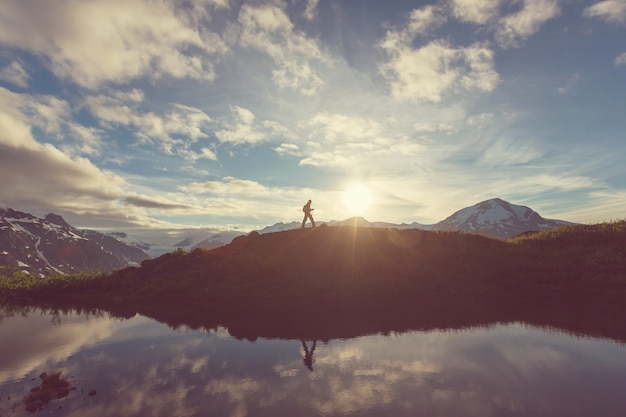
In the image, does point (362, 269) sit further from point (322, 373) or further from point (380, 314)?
point (322, 373)

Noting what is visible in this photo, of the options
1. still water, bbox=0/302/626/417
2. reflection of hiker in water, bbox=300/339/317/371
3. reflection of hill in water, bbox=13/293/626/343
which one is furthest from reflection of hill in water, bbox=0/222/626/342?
still water, bbox=0/302/626/417

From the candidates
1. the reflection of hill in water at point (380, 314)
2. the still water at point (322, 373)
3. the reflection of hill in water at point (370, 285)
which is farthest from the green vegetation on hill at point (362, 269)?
the still water at point (322, 373)

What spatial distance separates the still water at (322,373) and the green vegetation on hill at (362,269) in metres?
14.2

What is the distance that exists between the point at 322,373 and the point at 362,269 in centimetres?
2642

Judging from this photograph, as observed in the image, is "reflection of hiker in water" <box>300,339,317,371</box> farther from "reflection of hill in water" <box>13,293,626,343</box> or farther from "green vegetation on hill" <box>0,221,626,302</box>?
"green vegetation on hill" <box>0,221,626,302</box>

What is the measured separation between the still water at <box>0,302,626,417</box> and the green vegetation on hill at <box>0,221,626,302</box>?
14.2 m

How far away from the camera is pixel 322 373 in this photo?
18938 mm

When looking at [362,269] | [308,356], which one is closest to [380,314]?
[308,356]

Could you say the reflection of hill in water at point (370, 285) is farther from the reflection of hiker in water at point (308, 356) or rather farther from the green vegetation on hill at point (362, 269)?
the reflection of hiker in water at point (308, 356)

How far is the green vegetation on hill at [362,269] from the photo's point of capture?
40875 millimetres

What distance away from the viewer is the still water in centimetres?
1525

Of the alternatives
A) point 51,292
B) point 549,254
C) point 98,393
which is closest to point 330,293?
point 98,393

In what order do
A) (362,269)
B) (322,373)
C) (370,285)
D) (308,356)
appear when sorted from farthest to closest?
1. (362,269)
2. (370,285)
3. (308,356)
4. (322,373)

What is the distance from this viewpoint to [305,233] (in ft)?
173
